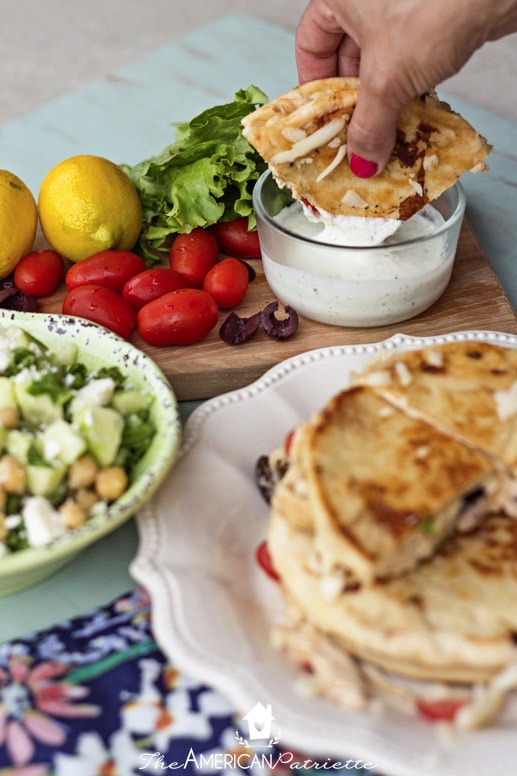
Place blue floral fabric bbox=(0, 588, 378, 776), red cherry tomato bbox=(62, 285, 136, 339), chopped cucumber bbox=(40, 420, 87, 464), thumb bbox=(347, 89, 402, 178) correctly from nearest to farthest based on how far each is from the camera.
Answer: blue floral fabric bbox=(0, 588, 378, 776) → chopped cucumber bbox=(40, 420, 87, 464) → thumb bbox=(347, 89, 402, 178) → red cherry tomato bbox=(62, 285, 136, 339)

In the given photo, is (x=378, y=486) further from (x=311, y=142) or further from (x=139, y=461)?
(x=311, y=142)

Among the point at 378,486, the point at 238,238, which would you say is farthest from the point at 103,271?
the point at 378,486

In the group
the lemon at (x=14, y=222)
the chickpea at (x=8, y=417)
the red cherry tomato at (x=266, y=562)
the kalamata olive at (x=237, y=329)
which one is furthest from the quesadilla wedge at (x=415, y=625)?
the lemon at (x=14, y=222)

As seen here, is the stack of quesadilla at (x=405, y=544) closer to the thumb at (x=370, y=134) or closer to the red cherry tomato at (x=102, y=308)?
the thumb at (x=370, y=134)

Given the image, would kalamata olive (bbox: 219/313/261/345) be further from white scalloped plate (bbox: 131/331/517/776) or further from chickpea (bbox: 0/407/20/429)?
chickpea (bbox: 0/407/20/429)

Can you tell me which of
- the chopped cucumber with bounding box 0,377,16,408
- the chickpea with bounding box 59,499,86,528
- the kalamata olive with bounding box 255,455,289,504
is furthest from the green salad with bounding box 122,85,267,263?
the chickpea with bounding box 59,499,86,528
